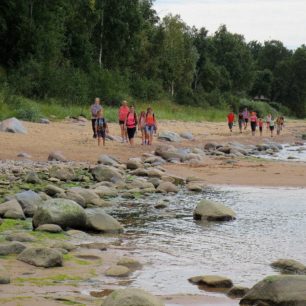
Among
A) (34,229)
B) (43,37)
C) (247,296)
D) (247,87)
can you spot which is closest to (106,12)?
(43,37)

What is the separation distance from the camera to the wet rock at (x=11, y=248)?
691 cm

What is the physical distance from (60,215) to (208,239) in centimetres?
214

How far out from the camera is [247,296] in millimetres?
5582

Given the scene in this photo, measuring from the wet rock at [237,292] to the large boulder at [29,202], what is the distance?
4634mm

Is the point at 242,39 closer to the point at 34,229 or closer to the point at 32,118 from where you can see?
the point at 32,118

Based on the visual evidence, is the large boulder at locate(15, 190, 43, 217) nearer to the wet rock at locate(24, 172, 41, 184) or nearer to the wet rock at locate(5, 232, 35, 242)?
the wet rock at locate(5, 232, 35, 242)

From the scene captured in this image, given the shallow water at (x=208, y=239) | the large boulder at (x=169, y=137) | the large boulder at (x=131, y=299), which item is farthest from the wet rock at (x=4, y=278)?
the large boulder at (x=169, y=137)

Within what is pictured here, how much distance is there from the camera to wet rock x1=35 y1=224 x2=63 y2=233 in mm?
8422

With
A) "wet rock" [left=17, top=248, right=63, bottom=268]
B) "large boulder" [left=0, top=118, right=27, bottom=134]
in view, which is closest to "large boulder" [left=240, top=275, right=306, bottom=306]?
"wet rock" [left=17, top=248, right=63, bottom=268]

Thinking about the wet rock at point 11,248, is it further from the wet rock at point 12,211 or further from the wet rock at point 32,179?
the wet rock at point 32,179

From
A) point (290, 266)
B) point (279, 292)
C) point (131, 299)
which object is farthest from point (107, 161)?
point (131, 299)

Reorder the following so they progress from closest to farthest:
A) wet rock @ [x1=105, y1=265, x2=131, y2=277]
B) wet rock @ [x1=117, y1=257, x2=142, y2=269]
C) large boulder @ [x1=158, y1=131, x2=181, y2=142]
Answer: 1. wet rock @ [x1=105, y1=265, x2=131, y2=277]
2. wet rock @ [x1=117, y1=257, x2=142, y2=269]
3. large boulder @ [x1=158, y1=131, x2=181, y2=142]

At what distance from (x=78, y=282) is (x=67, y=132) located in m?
19.2

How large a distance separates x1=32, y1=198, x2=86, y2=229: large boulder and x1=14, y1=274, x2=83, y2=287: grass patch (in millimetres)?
2520
